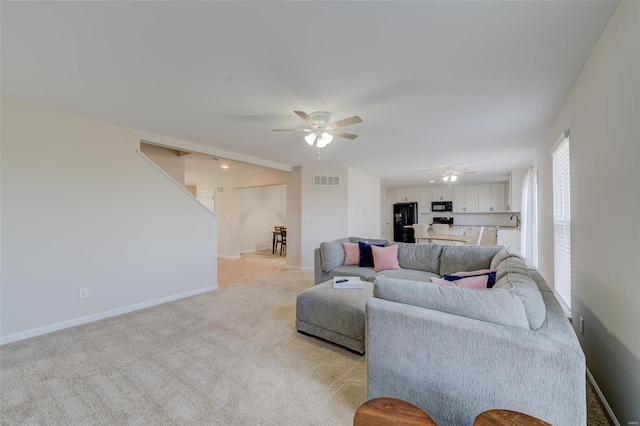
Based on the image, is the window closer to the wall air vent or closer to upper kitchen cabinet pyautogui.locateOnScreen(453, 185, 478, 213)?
the wall air vent

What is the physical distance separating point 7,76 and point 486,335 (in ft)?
12.7

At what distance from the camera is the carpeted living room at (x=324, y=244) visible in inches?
53.6

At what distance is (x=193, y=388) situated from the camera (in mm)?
1860

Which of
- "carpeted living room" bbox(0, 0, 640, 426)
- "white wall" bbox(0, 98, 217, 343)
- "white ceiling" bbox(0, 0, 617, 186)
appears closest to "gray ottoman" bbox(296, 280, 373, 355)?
"carpeted living room" bbox(0, 0, 640, 426)

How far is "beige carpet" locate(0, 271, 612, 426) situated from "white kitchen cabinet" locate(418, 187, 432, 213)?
805 cm

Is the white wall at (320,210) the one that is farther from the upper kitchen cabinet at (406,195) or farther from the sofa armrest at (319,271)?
the upper kitchen cabinet at (406,195)

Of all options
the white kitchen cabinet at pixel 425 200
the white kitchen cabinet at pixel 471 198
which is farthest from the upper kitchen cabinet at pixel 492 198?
the white kitchen cabinet at pixel 425 200

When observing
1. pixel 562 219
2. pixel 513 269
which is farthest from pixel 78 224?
pixel 562 219

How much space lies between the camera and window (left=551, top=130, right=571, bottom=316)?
2590mm

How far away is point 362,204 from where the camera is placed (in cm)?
689

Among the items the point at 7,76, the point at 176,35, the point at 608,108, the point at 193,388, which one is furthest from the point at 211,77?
the point at 608,108

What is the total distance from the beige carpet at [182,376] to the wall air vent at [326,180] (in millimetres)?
3564

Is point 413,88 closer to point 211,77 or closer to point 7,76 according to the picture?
point 211,77

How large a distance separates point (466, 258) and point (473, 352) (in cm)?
231
